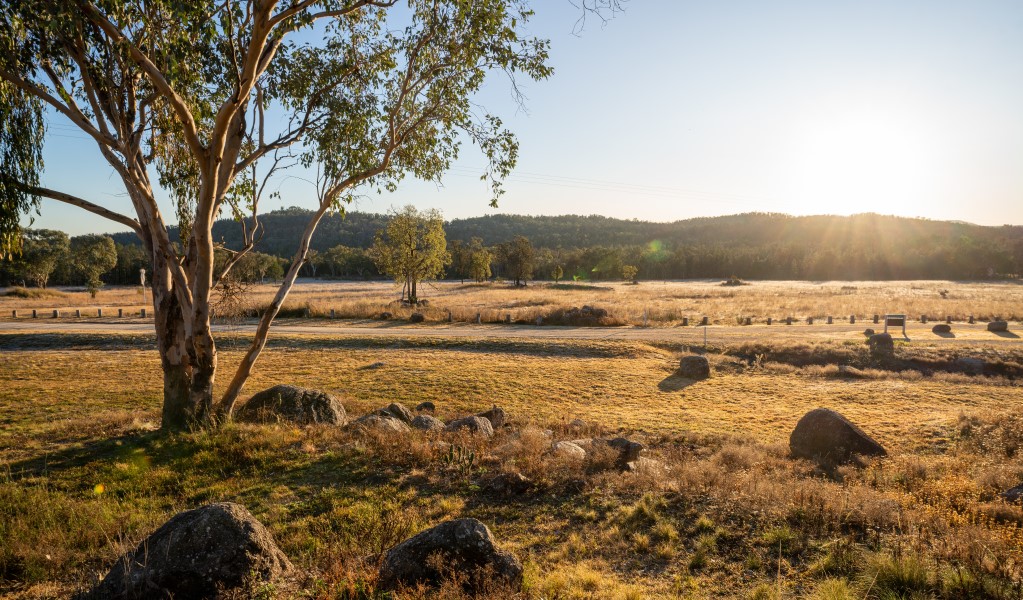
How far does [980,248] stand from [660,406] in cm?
13042

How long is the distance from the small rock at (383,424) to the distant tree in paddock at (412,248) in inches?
1433

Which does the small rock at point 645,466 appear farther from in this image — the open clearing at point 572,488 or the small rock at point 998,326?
the small rock at point 998,326

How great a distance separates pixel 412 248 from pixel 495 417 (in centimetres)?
3698

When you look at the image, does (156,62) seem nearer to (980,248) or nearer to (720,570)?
(720,570)

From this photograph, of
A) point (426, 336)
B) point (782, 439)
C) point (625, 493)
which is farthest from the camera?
point (426, 336)

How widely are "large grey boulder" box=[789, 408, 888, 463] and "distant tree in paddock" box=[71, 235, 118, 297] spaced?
82.7 metres

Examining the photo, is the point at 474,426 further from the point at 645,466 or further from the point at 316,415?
the point at 645,466

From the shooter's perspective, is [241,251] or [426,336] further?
[426,336]

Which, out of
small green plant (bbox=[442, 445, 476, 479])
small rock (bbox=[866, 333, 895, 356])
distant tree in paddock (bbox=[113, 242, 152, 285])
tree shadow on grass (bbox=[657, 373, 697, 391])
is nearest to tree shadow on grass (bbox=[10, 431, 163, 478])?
small green plant (bbox=[442, 445, 476, 479])

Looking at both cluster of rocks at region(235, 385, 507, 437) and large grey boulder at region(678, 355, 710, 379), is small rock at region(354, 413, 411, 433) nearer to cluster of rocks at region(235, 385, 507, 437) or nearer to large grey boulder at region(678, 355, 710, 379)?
cluster of rocks at region(235, 385, 507, 437)

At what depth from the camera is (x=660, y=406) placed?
1859cm

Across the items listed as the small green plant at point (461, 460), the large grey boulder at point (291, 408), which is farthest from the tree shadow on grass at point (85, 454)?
the small green plant at point (461, 460)

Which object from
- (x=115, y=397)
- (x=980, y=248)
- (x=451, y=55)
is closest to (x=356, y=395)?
(x=115, y=397)

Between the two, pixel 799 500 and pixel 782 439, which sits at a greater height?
pixel 799 500
